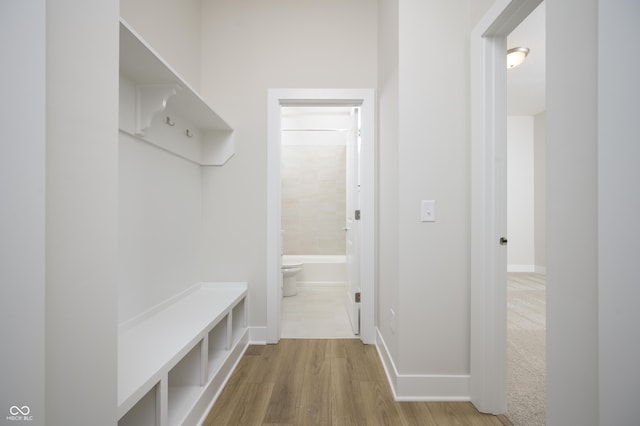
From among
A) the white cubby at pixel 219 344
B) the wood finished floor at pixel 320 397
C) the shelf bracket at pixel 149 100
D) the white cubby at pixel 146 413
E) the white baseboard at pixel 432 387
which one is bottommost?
the wood finished floor at pixel 320 397

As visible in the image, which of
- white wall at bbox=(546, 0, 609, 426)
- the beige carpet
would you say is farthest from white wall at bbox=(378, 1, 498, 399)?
white wall at bbox=(546, 0, 609, 426)

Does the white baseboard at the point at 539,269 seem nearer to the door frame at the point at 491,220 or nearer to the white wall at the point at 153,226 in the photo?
the door frame at the point at 491,220

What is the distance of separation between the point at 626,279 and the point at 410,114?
1.20 meters

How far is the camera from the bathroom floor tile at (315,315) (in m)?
2.47

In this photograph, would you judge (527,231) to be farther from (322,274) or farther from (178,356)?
(178,356)

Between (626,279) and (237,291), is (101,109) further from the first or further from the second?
(237,291)

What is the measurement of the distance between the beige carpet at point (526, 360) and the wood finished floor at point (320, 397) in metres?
0.17

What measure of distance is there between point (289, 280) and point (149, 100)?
270cm

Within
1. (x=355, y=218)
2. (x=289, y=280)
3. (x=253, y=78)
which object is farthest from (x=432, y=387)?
(x=253, y=78)

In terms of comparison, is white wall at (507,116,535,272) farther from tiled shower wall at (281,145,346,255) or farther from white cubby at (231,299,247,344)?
white cubby at (231,299,247,344)

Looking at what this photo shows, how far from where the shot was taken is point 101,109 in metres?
0.69

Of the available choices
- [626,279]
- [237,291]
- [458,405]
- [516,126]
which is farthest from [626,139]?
[516,126]

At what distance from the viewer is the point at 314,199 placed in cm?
470

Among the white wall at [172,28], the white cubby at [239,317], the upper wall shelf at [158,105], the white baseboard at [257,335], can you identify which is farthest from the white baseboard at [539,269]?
the white wall at [172,28]
